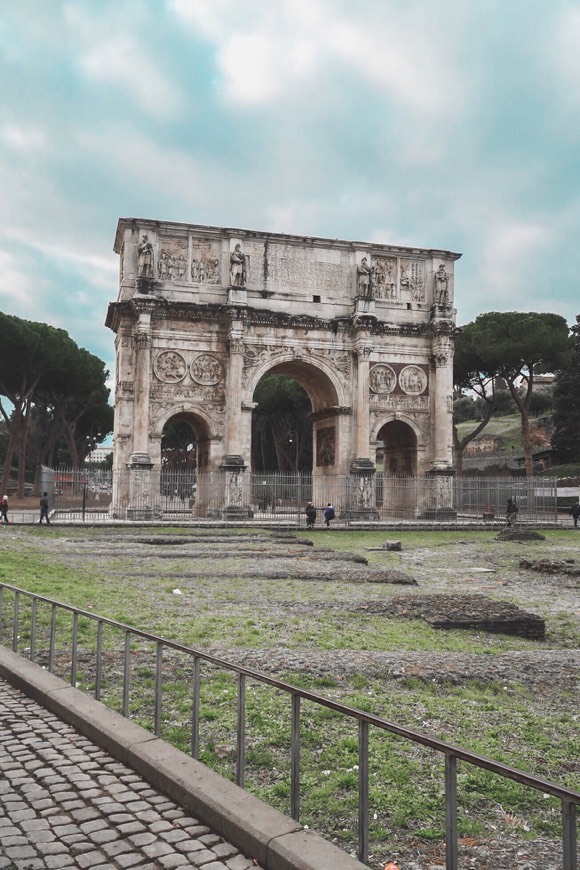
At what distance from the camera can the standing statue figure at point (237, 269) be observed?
31.5 metres

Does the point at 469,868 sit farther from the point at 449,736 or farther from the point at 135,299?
the point at 135,299

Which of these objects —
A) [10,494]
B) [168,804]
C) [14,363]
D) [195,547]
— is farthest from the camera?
[10,494]

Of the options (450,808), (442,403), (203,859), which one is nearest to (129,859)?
(203,859)

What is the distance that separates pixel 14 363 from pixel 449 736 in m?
40.1

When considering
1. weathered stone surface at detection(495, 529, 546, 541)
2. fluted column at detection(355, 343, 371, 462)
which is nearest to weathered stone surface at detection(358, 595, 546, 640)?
weathered stone surface at detection(495, 529, 546, 541)

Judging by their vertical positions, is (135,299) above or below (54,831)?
above

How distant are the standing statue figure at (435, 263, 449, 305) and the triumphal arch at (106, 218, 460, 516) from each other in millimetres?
48

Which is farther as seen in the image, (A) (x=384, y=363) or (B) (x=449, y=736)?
(A) (x=384, y=363)

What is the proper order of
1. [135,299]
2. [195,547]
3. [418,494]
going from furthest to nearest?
[418,494]
[135,299]
[195,547]

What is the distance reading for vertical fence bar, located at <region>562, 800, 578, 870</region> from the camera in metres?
2.45

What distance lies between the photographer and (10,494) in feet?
176

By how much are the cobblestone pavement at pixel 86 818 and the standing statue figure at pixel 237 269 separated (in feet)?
91.1

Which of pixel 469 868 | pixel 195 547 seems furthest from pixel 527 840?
pixel 195 547

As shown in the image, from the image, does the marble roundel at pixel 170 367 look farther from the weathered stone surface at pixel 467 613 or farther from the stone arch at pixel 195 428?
the weathered stone surface at pixel 467 613
